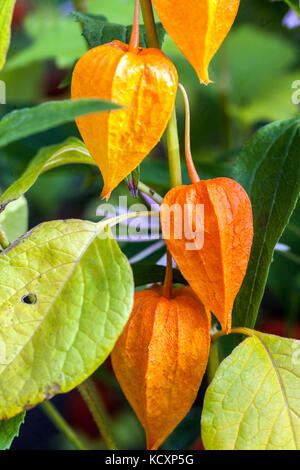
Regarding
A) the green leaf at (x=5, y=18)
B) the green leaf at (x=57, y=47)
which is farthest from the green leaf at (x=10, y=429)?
the green leaf at (x=57, y=47)

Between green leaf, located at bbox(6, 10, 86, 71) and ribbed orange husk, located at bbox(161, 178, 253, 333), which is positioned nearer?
ribbed orange husk, located at bbox(161, 178, 253, 333)

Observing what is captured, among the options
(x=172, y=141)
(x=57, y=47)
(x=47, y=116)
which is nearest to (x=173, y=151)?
(x=172, y=141)

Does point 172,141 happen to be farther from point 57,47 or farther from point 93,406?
point 57,47

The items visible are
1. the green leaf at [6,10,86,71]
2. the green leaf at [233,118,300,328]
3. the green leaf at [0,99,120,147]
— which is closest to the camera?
the green leaf at [0,99,120,147]

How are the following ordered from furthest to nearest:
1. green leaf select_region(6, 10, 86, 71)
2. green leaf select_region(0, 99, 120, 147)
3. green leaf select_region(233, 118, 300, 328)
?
green leaf select_region(6, 10, 86, 71)
green leaf select_region(233, 118, 300, 328)
green leaf select_region(0, 99, 120, 147)

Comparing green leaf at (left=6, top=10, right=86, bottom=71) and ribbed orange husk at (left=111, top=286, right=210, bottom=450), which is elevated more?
green leaf at (left=6, top=10, right=86, bottom=71)

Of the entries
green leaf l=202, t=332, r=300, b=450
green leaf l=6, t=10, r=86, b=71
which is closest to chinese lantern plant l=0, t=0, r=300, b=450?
green leaf l=202, t=332, r=300, b=450

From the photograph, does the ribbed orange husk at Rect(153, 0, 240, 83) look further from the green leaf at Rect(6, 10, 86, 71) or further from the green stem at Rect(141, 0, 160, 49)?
the green leaf at Rect(6, 10, 86, 71)

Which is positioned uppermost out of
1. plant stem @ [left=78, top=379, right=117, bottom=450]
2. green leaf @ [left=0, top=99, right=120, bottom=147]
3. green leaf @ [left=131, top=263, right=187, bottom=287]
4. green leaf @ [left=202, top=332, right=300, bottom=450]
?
green leaf @ [left=0, top=99, right=120, bottom=147]

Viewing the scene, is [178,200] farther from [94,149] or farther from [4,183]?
[4,183]
